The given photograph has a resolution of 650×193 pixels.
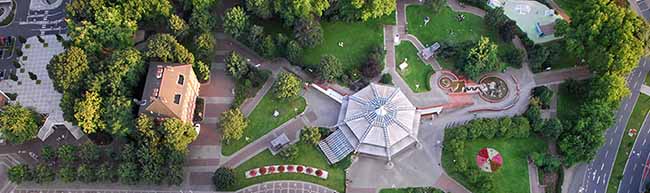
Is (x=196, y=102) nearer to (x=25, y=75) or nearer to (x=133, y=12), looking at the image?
(x=133, y=12)

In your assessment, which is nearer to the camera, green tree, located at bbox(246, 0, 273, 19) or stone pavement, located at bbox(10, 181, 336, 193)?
stone pavement, located at bbox(10, 181, 336, 193)

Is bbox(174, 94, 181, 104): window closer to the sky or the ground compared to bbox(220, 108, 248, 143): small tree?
closer to the sky

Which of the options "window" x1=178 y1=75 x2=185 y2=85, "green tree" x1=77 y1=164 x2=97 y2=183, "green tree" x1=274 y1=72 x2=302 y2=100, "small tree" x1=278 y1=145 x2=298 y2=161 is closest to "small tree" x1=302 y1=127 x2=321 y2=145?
"small tree" x1=278 y1=145 x2=298 y2=161

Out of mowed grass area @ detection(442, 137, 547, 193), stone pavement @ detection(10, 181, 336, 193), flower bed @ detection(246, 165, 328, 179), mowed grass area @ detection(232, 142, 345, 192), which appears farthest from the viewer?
flower bed @ detection(246, 165, 328, 179)

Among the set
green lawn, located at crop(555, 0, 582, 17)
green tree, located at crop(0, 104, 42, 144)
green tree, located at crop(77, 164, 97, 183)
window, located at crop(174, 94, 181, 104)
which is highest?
green lawn, located at crop(555, 0, 582, 17)

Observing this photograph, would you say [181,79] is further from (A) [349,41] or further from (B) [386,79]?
(B) [386,79]

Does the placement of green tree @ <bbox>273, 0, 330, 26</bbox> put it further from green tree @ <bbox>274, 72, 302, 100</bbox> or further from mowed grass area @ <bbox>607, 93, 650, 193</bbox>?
mowed grass area @ <bbox>607, 93, 650, 193</bbox>

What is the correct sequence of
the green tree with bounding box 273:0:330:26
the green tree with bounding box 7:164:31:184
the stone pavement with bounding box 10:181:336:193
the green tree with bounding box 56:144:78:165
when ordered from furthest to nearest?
1. the green tree with bounding box 273:0:330:26
2. the stone pavement with bounding box 10:181:336:193
3. the green tree with bounding box 56:144:78:165
4. the green tree with bounding box 7:164:31:184

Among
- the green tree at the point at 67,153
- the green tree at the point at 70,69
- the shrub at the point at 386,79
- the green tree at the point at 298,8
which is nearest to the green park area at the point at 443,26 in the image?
the shrub at the point at 386,79
